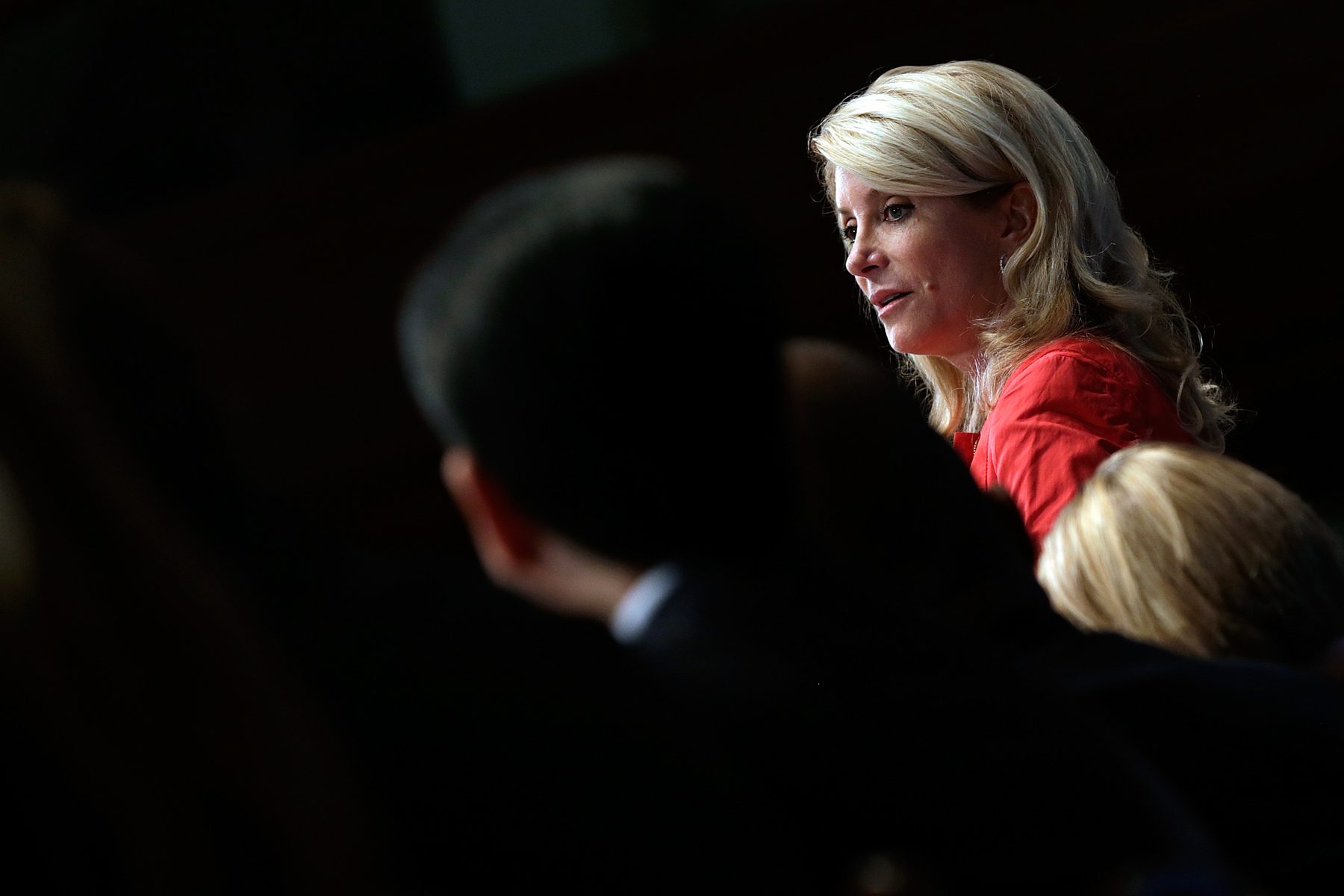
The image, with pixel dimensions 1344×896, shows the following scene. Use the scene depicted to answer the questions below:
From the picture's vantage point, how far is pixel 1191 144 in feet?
12.6

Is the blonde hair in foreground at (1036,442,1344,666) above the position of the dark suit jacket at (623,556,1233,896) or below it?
below

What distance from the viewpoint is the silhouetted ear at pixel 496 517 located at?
782 mm

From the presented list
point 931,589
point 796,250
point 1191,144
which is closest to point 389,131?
point 796,250

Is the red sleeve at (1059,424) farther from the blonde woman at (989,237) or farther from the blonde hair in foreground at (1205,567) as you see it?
the blonde hair in foreground at (1205,567)

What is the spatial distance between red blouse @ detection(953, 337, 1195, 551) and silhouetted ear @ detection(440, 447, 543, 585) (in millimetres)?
971

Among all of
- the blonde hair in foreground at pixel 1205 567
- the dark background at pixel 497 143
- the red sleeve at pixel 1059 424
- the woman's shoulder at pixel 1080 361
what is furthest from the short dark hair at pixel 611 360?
the dark background at pixel 497 143

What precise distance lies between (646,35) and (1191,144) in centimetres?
137

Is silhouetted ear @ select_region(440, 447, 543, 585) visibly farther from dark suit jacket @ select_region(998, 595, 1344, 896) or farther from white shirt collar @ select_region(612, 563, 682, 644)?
dark suit jacket @ select_region(998, 595, 1344, 896)

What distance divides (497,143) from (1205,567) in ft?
9.56

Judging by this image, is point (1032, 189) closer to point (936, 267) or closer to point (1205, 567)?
point (936, 267)

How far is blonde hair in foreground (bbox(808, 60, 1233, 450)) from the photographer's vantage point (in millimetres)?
1942

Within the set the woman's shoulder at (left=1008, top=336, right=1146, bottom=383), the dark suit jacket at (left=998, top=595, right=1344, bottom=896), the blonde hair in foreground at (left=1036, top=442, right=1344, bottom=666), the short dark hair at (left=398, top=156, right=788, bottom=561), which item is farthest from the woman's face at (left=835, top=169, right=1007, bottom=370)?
the short dark hair at (left=398, top=156, right=788, bottom=561)

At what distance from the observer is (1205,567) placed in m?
1.22

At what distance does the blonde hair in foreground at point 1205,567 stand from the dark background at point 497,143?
234 centimetres
